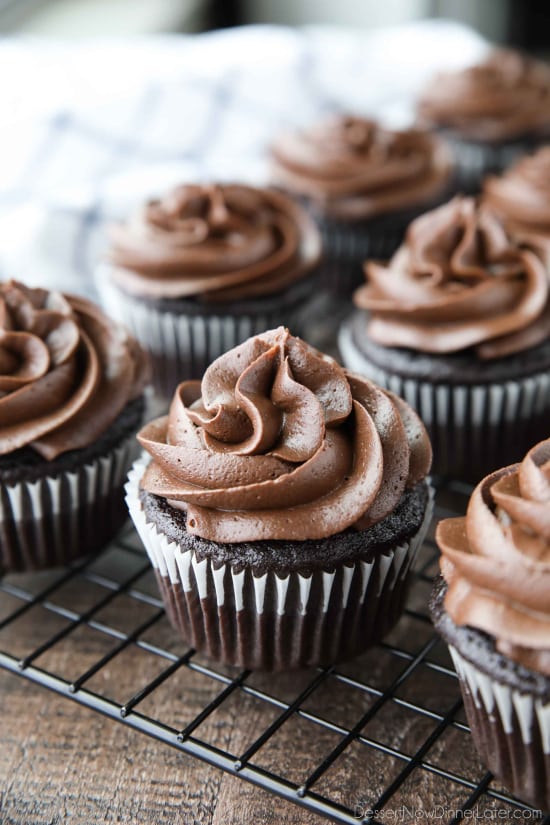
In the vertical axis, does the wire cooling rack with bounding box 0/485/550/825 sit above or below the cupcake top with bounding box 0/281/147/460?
below

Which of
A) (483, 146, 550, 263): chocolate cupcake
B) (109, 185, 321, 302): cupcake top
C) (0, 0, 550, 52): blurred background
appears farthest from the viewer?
(0, 0, 550, 52): blurred background

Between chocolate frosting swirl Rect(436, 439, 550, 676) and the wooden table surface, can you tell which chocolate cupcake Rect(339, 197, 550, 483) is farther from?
chocolate frosting swirl Rect(436, 439, 550, 676)

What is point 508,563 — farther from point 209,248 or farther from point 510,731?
point 209,248

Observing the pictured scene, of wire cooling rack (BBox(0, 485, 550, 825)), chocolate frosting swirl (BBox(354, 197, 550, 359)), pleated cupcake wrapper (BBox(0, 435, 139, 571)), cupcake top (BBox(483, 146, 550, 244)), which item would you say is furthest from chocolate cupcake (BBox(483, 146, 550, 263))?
pleated cupcake wrapper (BBox(0, 435, 139, 571))

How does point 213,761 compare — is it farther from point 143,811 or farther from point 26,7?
point 26,7

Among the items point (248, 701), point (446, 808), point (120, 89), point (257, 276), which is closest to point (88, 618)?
point (248, 701)

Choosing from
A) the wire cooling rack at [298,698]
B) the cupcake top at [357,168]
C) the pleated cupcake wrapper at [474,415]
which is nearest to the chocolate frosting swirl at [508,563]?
the wire cooling rack at [298,698]
